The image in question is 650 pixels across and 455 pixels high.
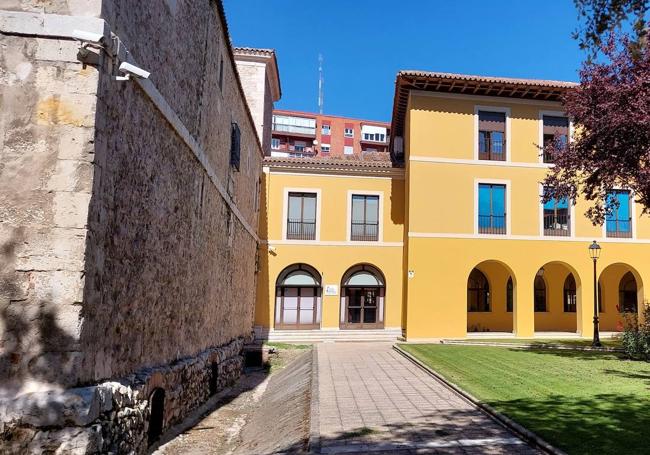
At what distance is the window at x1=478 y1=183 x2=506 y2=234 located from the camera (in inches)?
799

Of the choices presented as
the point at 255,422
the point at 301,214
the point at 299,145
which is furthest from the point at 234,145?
the point at 299,145

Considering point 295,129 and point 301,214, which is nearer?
point 301,214

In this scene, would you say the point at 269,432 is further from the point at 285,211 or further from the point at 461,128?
the point at 461,128

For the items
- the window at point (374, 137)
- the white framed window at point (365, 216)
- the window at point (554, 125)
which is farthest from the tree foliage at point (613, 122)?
the window at point (374, 137)

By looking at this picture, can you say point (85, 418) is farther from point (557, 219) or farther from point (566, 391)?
point (557, 219)

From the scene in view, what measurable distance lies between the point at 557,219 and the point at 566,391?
13613mm

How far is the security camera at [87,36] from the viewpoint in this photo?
15.8 feet

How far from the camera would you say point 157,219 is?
23.0 ft

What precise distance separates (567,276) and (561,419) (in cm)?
1806

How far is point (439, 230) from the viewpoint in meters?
19.9

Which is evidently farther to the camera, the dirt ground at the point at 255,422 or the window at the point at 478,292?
the window at the point at 478,292

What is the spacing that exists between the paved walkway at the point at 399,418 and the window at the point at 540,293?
13178 mm

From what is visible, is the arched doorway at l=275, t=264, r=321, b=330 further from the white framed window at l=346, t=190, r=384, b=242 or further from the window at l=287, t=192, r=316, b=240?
the white framed window at l=346, t=190, r=384, b=242

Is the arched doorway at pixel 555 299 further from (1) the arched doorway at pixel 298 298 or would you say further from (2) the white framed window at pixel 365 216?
(1) the arched doorway at pixel 298 298
